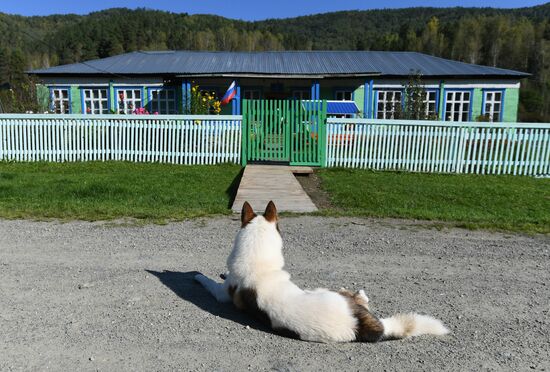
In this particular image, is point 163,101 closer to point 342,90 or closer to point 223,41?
point 342,90

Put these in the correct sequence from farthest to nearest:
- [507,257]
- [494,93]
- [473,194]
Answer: [494,93] < [473,194] < [507,257]

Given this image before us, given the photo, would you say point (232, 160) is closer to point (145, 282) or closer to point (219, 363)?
point (145, 282)

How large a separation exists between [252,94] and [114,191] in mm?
17145

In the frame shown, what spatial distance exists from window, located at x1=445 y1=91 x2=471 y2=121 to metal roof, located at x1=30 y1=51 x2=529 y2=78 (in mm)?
1217

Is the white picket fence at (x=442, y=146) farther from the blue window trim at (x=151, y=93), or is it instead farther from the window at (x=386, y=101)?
the blue window trim at (x=151, y=93)

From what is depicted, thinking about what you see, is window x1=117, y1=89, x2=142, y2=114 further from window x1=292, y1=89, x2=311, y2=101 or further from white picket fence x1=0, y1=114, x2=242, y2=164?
white picket fence x1=0, y1=114, x2=242, y2=164

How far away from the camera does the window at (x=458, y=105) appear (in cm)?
2406

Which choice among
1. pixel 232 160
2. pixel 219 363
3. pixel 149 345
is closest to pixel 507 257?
pixel 219 363

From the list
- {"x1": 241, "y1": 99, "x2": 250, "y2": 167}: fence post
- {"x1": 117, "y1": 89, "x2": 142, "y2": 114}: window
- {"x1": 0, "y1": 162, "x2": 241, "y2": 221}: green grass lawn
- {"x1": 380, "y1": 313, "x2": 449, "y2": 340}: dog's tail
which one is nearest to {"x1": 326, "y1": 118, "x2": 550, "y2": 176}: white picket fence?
{"x1": 241, "y1": 99, "x2": 250, "y2": 167}: fence post

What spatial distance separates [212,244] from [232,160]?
25.4 feet

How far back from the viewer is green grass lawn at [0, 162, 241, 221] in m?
7.18

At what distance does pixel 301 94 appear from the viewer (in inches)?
979

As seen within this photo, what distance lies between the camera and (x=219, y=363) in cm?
294

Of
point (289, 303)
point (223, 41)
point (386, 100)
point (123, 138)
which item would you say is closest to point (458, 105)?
point (386, 100)
